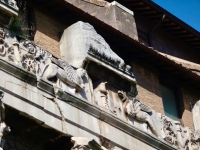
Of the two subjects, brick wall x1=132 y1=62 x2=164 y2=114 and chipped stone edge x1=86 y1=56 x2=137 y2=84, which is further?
brick wall x1=132 y1=62 x2=164 y2=114

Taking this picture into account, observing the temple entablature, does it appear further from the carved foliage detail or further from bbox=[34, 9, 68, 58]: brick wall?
bbox=[34, 9, 68, 58]: brick wall

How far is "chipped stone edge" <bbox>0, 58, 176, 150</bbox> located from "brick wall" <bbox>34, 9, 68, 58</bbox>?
181 cm

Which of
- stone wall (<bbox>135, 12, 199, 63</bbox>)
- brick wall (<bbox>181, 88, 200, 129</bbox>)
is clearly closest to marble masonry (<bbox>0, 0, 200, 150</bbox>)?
brick wall (<bbox>181, 88, 200, 129</bbox>)

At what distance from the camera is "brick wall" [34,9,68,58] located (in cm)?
1775

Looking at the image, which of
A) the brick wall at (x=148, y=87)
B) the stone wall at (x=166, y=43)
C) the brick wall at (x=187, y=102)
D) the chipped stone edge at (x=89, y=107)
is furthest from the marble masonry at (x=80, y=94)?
the stone wall at (x=166, y=43)

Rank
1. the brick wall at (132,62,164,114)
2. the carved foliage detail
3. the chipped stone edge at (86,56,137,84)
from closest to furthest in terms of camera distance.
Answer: the carved foliage detail → the chipped stone edge at (86,56,137,84) → the brick wall at (132,62,164,114)

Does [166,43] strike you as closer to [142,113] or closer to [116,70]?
[142,113]

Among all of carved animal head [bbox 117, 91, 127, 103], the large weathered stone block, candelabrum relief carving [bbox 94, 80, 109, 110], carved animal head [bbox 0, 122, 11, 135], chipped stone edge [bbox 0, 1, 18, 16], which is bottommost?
carved animal head [bbox 0, 122, 11, 135]

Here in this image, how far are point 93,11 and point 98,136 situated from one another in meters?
6.96

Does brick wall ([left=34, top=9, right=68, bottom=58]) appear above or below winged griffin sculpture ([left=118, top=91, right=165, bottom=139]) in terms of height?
above

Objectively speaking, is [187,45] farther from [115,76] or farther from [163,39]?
[115,76]

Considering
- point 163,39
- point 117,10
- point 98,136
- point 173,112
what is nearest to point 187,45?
point 163,39

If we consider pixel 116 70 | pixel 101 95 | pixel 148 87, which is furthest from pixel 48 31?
pixel 148 87

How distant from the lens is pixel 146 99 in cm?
1977
